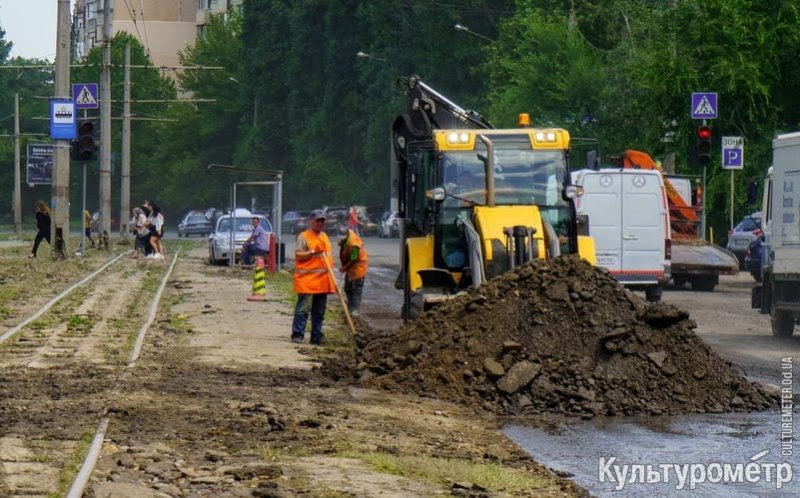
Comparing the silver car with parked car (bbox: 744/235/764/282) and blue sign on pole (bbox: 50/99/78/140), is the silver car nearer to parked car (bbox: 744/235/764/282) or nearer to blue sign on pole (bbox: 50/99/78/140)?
blue sign on pole (bbox: 50/99/78/140)

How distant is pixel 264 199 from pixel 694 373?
83.2 meters

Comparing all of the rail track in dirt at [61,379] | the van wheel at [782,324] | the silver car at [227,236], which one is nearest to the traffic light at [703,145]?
the van wheel at [782,324]

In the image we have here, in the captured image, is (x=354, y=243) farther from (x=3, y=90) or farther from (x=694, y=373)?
(x=3, y=90)

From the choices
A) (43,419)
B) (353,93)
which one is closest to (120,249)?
(353,93)

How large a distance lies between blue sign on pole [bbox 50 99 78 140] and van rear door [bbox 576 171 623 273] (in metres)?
18.1

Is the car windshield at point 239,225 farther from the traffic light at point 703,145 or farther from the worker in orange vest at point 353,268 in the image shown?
the worker in orange vest at point 353,268

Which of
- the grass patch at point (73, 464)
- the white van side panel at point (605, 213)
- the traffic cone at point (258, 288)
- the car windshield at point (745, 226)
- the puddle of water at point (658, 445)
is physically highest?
the white van side panel at point (605, 213)

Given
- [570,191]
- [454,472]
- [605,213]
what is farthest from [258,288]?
[454,472]

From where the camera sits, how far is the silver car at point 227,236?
4216cm

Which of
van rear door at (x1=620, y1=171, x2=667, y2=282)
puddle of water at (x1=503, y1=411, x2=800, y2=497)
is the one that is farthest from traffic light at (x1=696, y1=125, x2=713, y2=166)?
puddle of water at (x1=503, y1=411, x2=800, y2=497)

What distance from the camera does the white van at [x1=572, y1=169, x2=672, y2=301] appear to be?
26891mm

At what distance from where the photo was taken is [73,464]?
8.96m

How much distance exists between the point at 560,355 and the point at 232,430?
4110 mm

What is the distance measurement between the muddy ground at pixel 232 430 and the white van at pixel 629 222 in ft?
32.0
